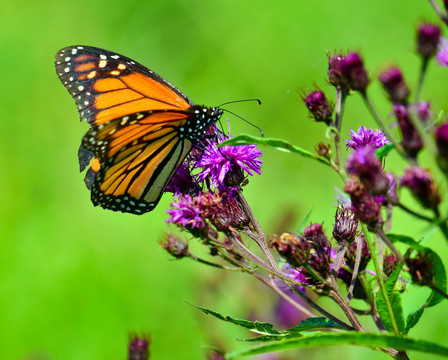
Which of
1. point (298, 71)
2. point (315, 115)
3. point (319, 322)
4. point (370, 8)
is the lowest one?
point (319, 322)

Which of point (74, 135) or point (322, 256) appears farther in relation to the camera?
point (74, 135)

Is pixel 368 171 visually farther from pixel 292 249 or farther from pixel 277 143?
pixel 292 249

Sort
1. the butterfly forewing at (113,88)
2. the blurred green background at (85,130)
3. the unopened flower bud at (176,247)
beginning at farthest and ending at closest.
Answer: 1. the blurred green background at (85,130)
2. the butterfly forewing at (113,88)
3. the unopened flower bud at (176,247)

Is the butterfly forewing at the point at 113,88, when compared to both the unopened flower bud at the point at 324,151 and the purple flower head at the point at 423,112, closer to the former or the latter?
the unopened flower bud at the point at 324,151

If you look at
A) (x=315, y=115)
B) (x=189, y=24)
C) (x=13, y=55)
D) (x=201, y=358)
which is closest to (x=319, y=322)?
(x=315, y=115)

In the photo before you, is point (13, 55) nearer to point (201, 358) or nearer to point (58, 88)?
point (58, 88)

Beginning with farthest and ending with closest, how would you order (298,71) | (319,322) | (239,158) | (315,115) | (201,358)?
(298,71) → (201,358) → (239,158) → (315,115) → (319,322)

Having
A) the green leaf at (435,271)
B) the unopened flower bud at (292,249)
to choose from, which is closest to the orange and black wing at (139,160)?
the unopened flower bud at (292,249)

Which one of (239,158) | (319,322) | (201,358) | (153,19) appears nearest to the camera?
(319,322)
